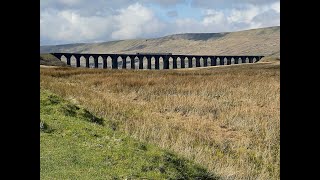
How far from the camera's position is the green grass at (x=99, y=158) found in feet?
24.9

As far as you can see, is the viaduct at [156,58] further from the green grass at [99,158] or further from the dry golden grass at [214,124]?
the green grass at [99,158]

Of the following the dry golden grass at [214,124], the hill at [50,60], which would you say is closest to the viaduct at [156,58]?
the hill at [50,60]

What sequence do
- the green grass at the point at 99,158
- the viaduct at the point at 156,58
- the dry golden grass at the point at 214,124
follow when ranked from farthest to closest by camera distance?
the viaduct at the point at 156,58, the dry golden grass at the point at 214,124, the green grass at the point at 99,158

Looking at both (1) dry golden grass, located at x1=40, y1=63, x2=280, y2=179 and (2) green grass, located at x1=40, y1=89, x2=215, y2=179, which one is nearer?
(2) green grass, located at x1=40, y1=89, x2=215, y2=179

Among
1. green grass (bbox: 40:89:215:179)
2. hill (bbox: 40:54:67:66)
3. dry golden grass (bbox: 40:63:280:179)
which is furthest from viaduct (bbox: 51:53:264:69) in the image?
green grass (bbox: 40:89:215:179)

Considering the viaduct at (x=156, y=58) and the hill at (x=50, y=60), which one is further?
the viaduct at (x=156, y=58)

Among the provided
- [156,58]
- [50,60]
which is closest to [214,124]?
[50,60]

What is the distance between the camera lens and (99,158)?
855 cm

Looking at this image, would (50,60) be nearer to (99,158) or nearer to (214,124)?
(214,124)

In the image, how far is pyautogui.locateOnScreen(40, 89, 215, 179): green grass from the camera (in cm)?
760

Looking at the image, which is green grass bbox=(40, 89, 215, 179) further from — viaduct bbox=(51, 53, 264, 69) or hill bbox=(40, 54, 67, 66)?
viaduct bbox=(51, 53, 264, 69)

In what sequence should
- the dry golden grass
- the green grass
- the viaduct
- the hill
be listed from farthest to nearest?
the viaduct
the hill
the dry golden grass
the green grass

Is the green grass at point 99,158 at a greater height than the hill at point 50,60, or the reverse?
the hill at point 50,60
